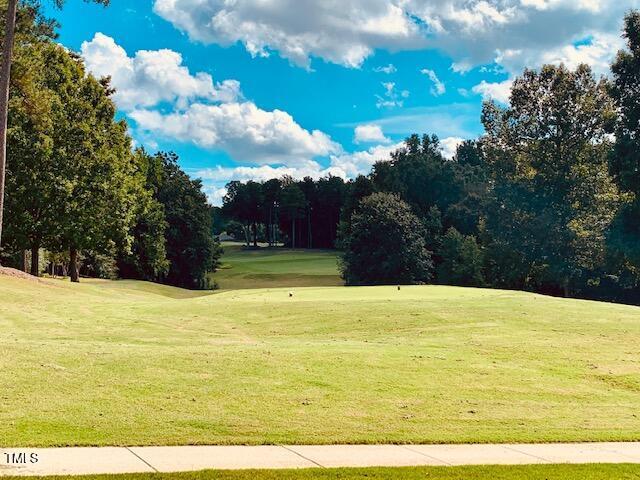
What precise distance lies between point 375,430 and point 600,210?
55.8 m

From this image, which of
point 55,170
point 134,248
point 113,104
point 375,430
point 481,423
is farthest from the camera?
point 134,248

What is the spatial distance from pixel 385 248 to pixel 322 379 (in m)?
57.4

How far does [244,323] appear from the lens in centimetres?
2445

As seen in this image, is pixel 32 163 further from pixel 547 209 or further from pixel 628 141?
pixel 547 209

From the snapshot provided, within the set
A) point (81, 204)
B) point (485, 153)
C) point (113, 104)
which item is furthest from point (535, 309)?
point (485, 153)

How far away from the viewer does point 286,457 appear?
8.73m

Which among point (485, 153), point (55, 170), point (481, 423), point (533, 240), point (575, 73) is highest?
point (575, 73)

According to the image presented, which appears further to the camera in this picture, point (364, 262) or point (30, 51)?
point (364, 262)

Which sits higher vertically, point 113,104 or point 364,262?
point 113,104

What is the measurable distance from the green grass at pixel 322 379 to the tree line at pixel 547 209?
93.6 feet

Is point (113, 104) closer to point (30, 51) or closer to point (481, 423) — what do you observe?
point (30, 51)

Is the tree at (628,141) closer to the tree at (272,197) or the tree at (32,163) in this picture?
the tree at (32,163)

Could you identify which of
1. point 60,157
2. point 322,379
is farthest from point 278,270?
point 322,379

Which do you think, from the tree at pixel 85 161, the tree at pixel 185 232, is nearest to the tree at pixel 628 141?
the tree at pixel 85 161
